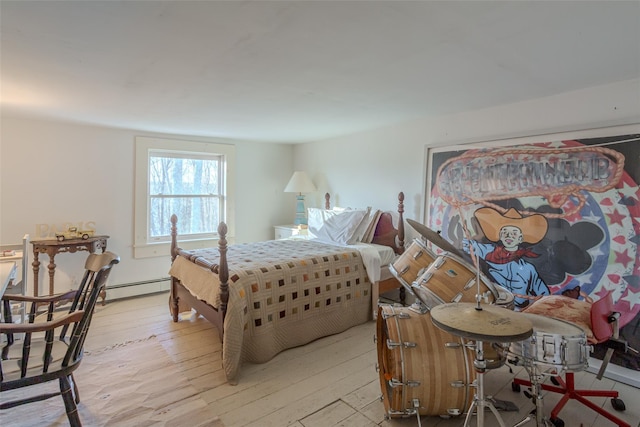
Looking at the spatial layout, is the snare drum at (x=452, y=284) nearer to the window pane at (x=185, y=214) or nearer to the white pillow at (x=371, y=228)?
the white pillow at (x=371, y=228)

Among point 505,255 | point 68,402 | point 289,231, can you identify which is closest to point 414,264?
point 505,255

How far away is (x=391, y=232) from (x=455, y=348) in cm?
202

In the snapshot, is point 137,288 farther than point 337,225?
Yes

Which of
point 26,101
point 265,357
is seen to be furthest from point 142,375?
point 26,101

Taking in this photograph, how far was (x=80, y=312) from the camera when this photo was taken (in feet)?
5.24

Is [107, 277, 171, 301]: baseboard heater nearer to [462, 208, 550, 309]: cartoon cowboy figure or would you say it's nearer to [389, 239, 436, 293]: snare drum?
[389, 239, 436, 293]: snare drum

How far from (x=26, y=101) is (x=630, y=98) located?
4611 mm

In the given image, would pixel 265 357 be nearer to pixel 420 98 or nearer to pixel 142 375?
pixel 142 375

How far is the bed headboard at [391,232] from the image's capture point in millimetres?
3592

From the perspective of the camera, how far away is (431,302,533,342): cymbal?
130 centimetres

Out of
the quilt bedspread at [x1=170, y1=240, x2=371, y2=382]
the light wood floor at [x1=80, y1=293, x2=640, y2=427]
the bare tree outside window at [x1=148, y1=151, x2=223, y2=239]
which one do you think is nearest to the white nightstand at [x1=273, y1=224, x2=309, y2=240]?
the bare tree outside window at [x1=148, y1=151, x2=223, y2=239]

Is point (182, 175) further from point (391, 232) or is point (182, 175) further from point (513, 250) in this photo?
point (513, 250)

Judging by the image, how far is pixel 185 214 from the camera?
452cm

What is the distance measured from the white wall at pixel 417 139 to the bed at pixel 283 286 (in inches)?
12.6
